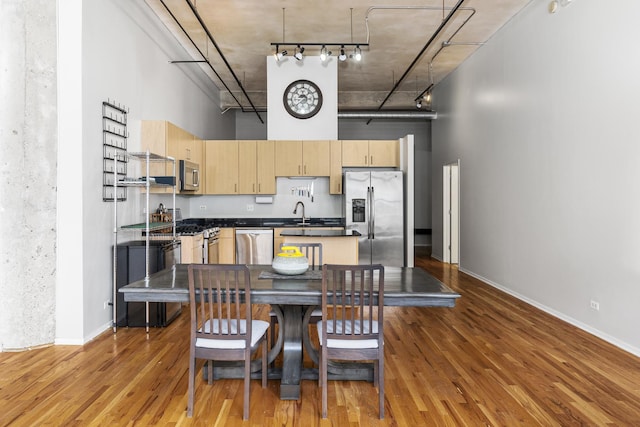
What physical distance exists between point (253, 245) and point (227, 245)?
0.43 metres

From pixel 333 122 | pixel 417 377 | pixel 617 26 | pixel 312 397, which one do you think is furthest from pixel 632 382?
pixel 333 122

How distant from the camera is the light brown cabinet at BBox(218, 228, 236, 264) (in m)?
6.98

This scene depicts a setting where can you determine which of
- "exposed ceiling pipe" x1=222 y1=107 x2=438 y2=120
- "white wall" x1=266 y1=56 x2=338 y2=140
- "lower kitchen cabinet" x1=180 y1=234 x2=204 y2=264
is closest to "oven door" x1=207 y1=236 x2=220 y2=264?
"lower kitchen cabinet" x1=180 y1=234 x2=204 y2=264

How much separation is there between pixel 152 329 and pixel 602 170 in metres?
4.65

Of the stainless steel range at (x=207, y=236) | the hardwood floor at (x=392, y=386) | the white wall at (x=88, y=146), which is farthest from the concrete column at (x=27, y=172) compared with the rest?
the stainless steel range at (x=207, y=236)

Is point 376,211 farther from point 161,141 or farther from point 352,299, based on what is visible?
point 352,299

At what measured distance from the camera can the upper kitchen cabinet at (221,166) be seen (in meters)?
7.43

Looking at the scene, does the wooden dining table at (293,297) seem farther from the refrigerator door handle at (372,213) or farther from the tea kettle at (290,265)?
the refrigerator door handle at (372,213)

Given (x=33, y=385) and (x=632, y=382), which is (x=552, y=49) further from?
(x=33, y=385)

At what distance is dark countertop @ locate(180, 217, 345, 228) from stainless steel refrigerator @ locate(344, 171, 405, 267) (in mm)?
427

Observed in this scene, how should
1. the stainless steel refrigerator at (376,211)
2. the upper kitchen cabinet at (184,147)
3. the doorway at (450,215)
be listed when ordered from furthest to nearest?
the doorway at (450,215) → the stainless steel refrigerator at (376,211) → the upper kitchen cabinet at (184,147)

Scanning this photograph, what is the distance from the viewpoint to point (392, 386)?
9.69ft

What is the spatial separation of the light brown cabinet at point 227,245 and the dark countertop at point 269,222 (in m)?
0.28

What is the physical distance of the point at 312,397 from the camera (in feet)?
9.11
